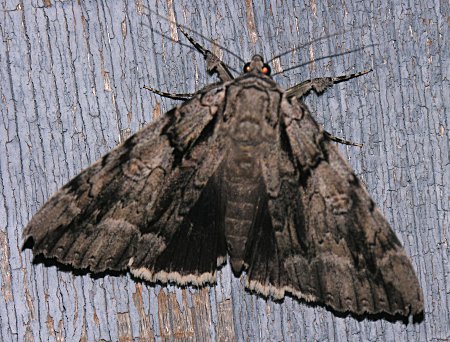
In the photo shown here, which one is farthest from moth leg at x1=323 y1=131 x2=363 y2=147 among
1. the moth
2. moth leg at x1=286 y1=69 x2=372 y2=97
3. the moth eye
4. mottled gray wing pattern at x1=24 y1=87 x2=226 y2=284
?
mottled gray wing pattern at x1=24 y1=87 x2=226 y2=284

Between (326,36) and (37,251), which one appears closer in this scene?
(37,251)

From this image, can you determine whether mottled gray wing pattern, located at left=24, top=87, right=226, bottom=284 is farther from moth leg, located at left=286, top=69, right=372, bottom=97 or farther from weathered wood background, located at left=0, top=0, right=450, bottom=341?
moth leg, located at left=286, top=69, right=372, bottom=97

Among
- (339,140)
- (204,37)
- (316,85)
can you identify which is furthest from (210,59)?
(339,140)

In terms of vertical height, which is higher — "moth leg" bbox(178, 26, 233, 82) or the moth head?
"moth leg" bbox(178, 26, 233, 82)

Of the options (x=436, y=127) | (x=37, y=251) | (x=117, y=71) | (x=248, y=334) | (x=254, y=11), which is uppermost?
(x=254, y=11)

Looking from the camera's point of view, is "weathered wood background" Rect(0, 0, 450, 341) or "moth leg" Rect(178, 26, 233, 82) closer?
"weathered wood background" Rect(0, 0, 450, 341)

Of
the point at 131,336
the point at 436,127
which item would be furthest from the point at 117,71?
the point at 436,127

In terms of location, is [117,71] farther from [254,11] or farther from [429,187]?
[429,187]
